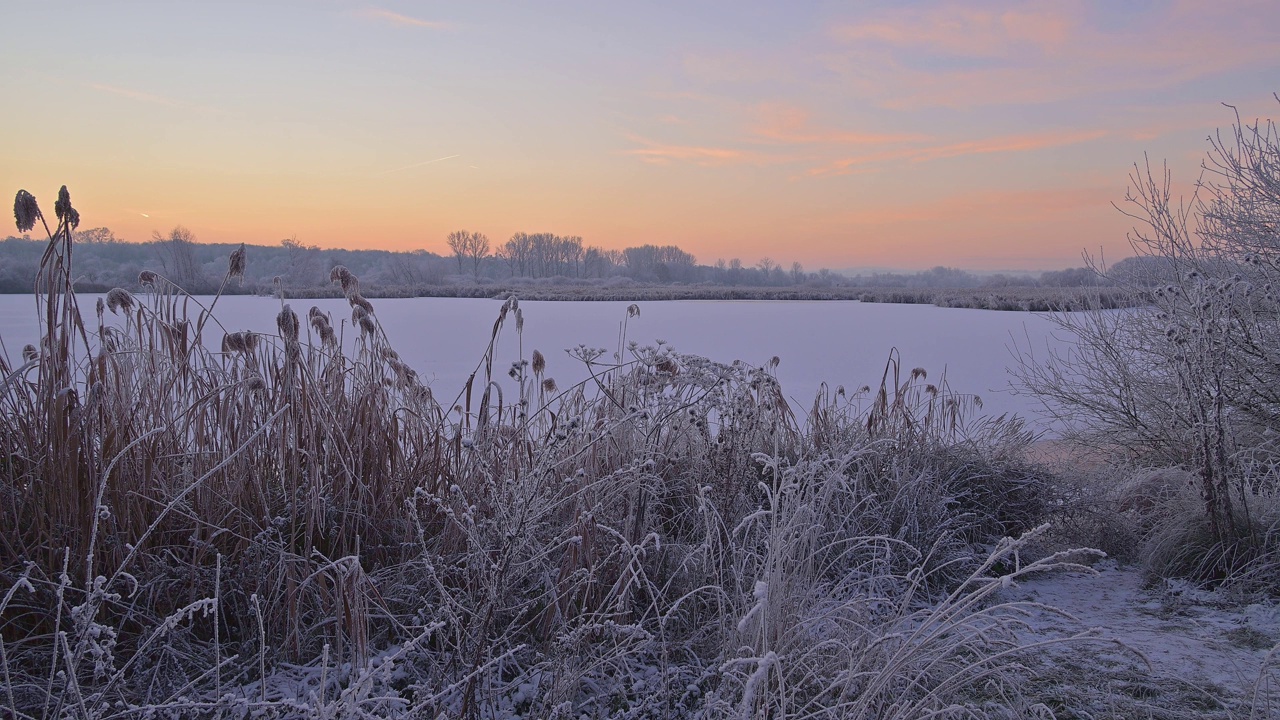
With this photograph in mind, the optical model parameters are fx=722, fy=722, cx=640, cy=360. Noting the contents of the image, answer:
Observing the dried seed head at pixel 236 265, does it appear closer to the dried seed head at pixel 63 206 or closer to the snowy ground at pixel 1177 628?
the dried seed head at pixel 63 206

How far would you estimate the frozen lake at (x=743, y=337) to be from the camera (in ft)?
29.1

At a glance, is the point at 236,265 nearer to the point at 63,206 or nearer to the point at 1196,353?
the point at 63,206

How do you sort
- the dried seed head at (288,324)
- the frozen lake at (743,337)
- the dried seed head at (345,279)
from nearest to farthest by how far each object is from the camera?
the dried seed head at (288,324), the dried seed head at (345,279), the frozen lake at (743,337)

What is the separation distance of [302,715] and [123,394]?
1.55m

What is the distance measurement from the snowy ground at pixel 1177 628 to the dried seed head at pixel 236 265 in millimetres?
2753

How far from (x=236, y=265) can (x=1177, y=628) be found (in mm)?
3463

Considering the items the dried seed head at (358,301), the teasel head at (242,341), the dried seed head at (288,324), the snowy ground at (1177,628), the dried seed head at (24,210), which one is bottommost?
the snowy ground at (1177,628)

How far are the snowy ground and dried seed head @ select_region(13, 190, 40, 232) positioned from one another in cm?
301

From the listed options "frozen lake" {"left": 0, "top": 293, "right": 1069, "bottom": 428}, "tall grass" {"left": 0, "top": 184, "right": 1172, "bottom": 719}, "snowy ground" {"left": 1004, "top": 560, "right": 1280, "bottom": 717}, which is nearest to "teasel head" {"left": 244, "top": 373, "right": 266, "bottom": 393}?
"tall grass" {"left": 0, "top": 184, "right": 1172, "bottom": 719}

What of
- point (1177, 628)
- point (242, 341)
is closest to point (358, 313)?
point (242, 341)

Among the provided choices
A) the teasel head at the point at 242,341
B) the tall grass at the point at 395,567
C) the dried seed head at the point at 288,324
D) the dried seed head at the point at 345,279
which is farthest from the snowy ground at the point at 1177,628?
the teasel head at the point at 242,341

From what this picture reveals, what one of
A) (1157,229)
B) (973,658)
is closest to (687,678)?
(973,658)

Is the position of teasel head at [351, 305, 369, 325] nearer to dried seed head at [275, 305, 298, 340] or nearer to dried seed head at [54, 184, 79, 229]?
dried seed head at [275, 305, 298, 340]

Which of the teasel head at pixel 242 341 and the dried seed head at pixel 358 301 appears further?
the dried seed head at pixel 358 301
